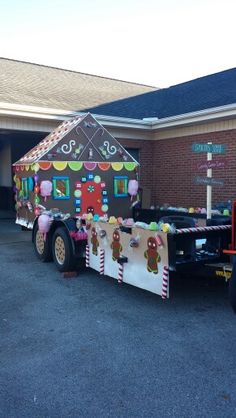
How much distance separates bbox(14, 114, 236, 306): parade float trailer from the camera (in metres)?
5.25

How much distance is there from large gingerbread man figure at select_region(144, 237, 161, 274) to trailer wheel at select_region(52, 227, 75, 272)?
6.53ft

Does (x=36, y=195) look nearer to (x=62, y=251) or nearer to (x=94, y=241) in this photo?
(x=62, y=251)

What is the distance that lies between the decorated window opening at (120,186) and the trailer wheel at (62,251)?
1.71 metres

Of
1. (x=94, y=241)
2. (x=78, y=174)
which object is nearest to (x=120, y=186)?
(x=78, y=174)

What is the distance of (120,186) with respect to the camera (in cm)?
843

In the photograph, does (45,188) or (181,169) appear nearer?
(45,188)

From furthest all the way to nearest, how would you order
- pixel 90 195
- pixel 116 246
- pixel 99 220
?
pixel 90 195 → pixel 99 220 → pixel 116 246

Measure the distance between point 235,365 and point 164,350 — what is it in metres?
0.69

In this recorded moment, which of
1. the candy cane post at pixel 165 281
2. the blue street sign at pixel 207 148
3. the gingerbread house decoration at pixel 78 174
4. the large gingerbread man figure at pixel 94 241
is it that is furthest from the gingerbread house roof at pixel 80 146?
the candy cane post at pixel 165 281

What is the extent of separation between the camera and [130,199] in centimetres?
856

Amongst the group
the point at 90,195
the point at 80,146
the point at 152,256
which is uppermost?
the point at 80,146

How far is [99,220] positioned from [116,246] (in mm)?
607

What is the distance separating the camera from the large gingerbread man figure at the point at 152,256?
5047 millimetres

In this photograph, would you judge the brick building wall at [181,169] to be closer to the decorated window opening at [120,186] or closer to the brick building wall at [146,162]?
the brick building wall at [146,162]
